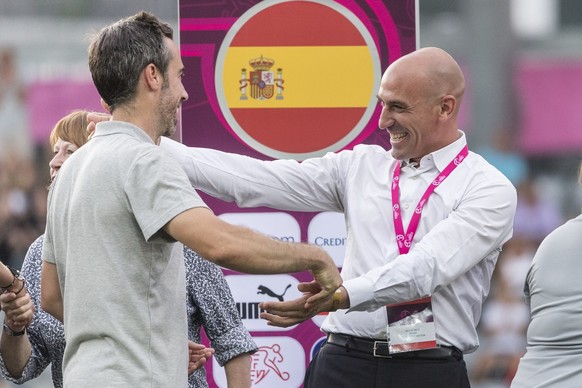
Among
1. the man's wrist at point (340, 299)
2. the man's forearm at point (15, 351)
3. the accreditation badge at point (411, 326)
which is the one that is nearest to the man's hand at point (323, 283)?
the man's wrist at point (340, 299)

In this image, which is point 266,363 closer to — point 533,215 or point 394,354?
point 394,354

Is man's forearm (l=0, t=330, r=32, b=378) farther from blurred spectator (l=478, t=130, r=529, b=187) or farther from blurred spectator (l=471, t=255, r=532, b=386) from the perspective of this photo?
blurred spectator (l=478, t=130, r=529, b=187)

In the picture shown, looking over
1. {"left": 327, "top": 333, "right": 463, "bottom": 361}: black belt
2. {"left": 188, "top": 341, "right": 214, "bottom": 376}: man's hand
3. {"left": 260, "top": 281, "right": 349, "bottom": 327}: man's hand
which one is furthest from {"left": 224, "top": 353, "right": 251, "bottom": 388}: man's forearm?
{"left": 260, "top": 281, "right": 349, "bottom": 327}: man's hand

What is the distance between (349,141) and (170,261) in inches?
52.3

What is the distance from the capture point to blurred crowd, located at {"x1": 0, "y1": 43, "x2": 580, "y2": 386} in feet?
27.2

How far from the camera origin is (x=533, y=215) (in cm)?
848

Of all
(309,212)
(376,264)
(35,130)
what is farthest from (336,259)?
(35,130)

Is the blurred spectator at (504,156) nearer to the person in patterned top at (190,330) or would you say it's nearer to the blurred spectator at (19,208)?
the blurred spectator at (19,208)

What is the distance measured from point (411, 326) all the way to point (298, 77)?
3.26 feet

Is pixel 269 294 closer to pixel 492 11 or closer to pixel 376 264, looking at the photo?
pixel 376 264

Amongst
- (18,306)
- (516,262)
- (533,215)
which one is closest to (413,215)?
(18,306)

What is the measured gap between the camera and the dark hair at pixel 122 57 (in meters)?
2.58

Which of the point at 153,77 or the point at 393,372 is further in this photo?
the point at 393,372

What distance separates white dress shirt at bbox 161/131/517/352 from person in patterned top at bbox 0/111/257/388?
27 centimetres
